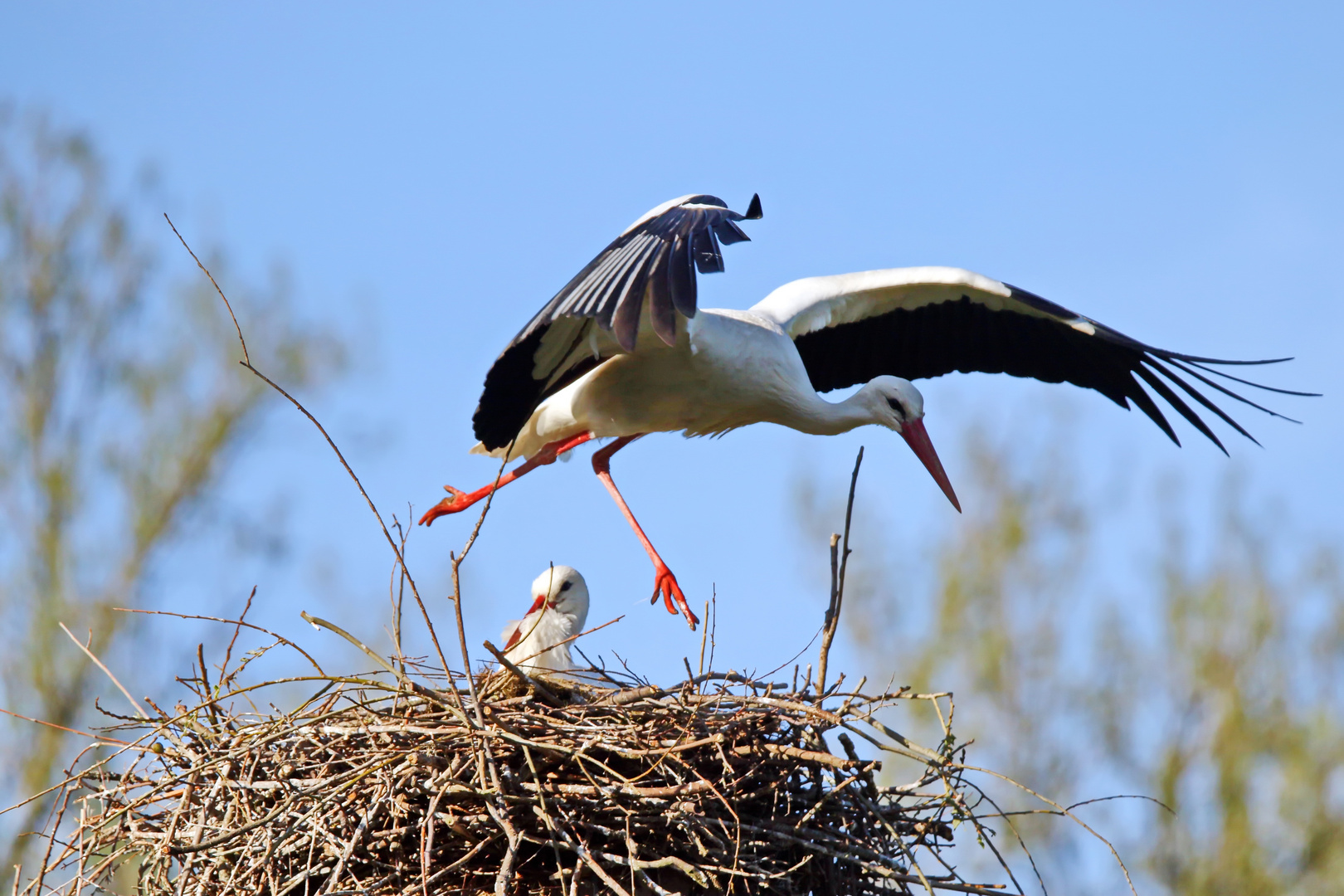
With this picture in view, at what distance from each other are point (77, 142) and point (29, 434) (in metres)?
2.38

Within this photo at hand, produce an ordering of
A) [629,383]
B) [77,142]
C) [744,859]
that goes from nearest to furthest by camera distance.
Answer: [744,859], [629,383], [77,142]

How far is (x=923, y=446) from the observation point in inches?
204

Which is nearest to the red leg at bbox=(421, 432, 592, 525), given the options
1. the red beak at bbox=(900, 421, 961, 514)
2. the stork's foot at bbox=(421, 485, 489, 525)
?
the stork's foot at bbox=(421, 485, 489, 525)

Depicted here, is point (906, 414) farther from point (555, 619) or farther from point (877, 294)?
point (555, 619)

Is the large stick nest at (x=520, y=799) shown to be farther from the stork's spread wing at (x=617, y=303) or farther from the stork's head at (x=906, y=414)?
the stork's head at (x=906, y=414)

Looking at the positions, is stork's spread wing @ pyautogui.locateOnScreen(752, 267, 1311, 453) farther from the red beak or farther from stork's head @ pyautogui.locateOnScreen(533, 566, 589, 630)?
stork's head @ pyautogui.locateOnScreen(533, 566, 589, 630)

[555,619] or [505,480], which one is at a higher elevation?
[505,480]

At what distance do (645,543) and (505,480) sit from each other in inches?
27.8

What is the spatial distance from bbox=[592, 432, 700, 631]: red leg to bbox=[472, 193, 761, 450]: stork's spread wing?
746 mm

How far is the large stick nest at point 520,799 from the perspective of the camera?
316 centimetres

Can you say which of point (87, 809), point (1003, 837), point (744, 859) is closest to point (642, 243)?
point (744, 859)

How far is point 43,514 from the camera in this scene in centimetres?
1085

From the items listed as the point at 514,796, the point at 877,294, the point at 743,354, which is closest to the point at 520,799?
the point at 514,796

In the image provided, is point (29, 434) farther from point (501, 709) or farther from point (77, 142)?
point (501, 709)
